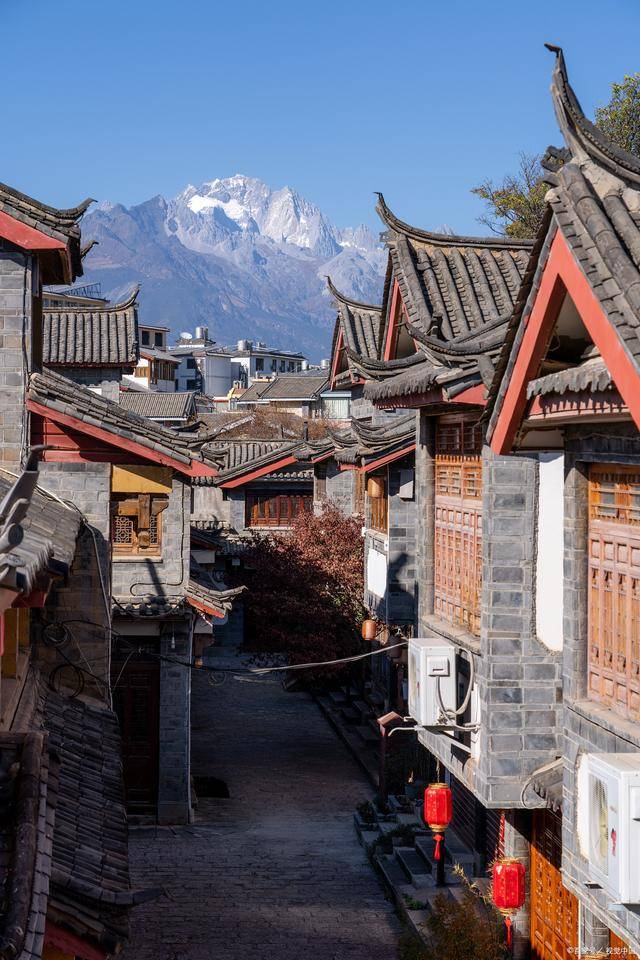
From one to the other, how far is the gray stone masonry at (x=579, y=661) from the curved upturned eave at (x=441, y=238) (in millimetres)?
7696

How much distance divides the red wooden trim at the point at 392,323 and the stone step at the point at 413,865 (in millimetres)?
7997

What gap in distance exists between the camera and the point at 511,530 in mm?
12344

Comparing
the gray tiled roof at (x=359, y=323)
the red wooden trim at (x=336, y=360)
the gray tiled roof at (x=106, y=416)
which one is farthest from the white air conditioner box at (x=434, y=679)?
the red wooden trim at (x=336, y=360)

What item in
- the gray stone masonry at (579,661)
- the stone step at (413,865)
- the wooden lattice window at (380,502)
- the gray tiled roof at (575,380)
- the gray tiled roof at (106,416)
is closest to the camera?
the gray tiled roof at (575,380)

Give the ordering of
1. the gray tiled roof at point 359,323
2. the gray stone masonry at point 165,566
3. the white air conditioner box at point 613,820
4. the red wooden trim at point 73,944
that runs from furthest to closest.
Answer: the gray tiled roof at point 359,323
the gray stone masonry at point 165,566
the white air conditioner box at point 613,820
the red wooden trim at point 73,944

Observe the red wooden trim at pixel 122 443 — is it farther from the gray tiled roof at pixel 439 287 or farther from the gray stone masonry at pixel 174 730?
the gray tiled roof at pixel 439 287

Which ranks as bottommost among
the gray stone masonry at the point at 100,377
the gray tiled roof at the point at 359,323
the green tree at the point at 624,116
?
the gray stone masonry at the point at 100,377

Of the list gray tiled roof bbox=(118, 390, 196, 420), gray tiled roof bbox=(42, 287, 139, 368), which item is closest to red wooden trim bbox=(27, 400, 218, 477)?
gray tiled roof bbox=(42, 287, 139, 368)

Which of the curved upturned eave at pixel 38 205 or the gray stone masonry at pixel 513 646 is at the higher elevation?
the curved upturned eave at pixel 38 205

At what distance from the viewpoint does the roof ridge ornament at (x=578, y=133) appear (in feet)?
23.1

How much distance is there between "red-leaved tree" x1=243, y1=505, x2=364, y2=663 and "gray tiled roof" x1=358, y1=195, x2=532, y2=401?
1200cm

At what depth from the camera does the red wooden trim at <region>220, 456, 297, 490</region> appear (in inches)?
1629

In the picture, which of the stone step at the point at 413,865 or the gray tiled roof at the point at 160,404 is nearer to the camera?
the stone step at the point at 413,865

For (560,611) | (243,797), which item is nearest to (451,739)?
(560,611)
